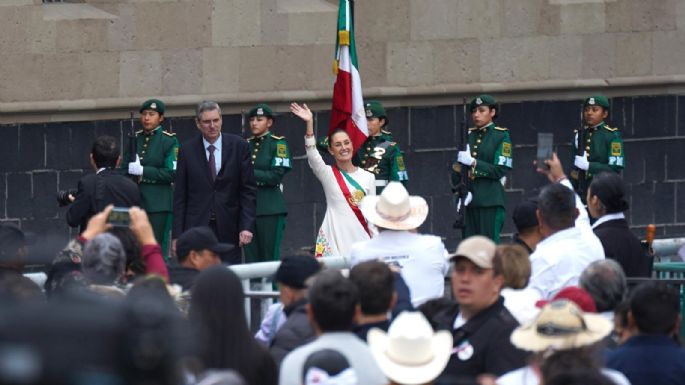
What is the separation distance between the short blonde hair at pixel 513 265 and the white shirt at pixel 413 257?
1119mm

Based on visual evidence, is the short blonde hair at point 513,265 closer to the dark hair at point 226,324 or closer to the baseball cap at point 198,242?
the dark hair at point 226,324

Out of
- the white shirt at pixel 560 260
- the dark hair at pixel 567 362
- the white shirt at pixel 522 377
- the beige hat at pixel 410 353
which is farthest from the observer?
the white shirt at pixel 560 260

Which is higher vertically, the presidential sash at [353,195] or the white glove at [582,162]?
the white glove at [582,162]

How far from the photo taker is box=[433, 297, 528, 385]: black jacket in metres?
5.55

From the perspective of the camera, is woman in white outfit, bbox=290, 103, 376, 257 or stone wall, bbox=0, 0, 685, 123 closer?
woman in white outfit, bbox=290, 103, 376, 257

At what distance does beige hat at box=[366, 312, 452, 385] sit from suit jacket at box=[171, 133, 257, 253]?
22.9 feet

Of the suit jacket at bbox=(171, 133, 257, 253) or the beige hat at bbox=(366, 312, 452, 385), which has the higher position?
the suit jacket at bbox=(171, 133, 257, 253)

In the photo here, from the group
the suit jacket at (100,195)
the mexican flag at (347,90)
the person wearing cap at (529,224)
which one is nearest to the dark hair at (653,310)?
the person wearing cap at (529,224)

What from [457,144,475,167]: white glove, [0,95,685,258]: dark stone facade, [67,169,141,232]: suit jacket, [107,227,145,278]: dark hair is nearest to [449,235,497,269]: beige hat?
[107,227,145,278]: dark hair

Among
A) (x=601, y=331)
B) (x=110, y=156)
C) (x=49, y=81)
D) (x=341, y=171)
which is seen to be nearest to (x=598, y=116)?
(x=341, y=171)

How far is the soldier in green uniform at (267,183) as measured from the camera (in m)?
13.7

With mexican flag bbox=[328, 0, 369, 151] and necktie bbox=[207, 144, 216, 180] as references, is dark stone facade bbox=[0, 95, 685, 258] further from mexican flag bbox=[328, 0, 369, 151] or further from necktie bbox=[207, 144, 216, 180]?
necktie bbox=[207, 144, 216, 180]

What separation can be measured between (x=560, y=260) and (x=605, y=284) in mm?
1029

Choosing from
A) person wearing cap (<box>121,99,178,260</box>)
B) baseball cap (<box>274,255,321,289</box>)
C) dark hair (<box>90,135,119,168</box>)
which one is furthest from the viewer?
person wearing cap (<box>121,99,178,260</box>)
